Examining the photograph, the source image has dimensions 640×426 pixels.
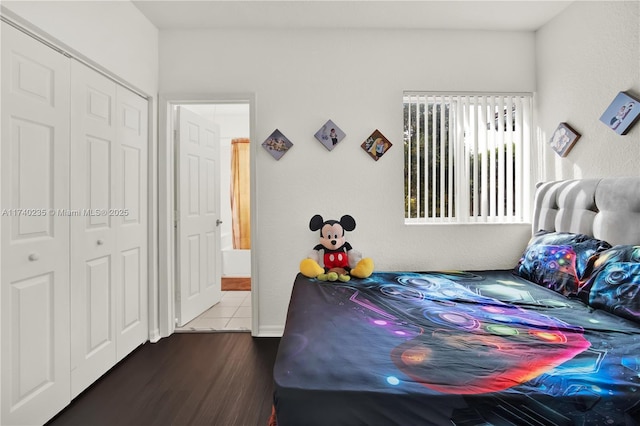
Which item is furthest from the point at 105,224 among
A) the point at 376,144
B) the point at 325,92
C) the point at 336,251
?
the point at 376,144

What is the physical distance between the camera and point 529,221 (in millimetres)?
2846

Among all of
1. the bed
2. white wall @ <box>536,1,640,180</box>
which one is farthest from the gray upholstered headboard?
white wall @ <box>536,1,640,180</box>

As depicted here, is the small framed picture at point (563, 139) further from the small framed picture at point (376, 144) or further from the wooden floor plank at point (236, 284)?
the wooden floor plank at point (236, 284)

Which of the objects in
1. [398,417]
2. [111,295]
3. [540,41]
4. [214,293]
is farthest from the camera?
[214,293]

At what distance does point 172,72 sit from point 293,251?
1.87 meters

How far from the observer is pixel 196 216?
320 cm

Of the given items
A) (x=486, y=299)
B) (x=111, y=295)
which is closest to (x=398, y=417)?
(x=486, y=299)

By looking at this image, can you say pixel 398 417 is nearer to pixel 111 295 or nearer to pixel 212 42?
pixel 111 295

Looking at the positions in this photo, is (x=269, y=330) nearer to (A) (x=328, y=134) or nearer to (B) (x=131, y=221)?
(B) (x=131, y=221)

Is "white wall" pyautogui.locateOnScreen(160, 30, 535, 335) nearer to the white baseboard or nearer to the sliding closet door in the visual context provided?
the white baseboard

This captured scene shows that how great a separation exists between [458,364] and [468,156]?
2192mm

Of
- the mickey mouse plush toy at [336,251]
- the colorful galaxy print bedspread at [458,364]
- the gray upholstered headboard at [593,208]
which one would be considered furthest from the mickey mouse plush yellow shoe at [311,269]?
the gray upholstered headboard at [593,208]

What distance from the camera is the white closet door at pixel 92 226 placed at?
1.91m

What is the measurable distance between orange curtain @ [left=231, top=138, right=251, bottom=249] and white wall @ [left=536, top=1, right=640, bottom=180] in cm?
407
